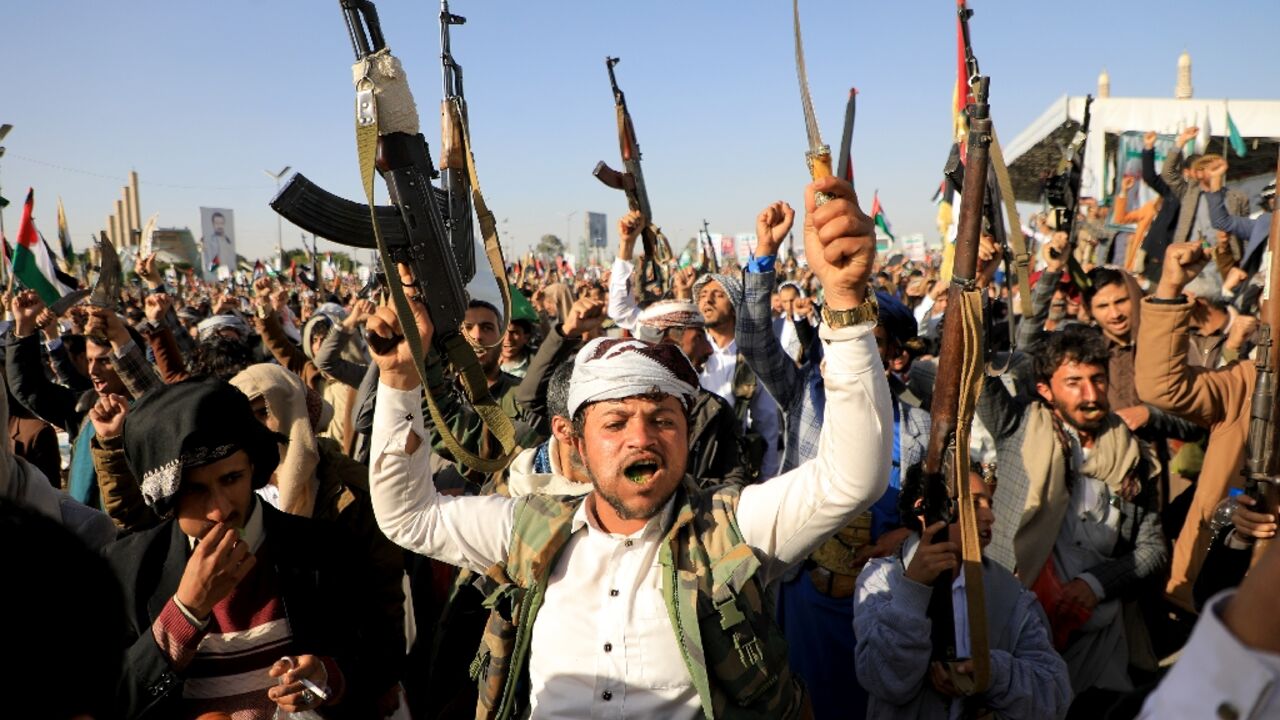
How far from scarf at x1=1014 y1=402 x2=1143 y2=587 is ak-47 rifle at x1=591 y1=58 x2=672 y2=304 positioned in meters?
2.66

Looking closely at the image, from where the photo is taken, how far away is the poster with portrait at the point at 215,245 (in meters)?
28.3

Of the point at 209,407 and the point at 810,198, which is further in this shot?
the point at 209,407

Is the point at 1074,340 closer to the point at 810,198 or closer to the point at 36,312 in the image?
the point at 810,198

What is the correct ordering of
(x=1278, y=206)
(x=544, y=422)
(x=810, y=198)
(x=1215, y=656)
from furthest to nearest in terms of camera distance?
1. (x=544, y=422)
2. (x=1278, y=206)
3. (x=810, y=198)
4. (x=1215, y=656)

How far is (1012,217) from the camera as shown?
2684mm

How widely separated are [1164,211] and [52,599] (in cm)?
807

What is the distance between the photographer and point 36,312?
15.7ft

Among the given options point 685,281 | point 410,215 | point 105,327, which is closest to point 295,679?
point 410,215

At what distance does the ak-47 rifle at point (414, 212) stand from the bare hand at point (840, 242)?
967mm

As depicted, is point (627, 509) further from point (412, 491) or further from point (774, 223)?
point (774, 223)

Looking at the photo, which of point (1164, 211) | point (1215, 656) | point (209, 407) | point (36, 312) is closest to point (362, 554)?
point (209, 407)

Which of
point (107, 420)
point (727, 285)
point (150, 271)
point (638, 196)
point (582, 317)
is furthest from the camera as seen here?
point (150, 271)

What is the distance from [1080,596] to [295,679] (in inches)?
107

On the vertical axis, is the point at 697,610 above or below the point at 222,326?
below
